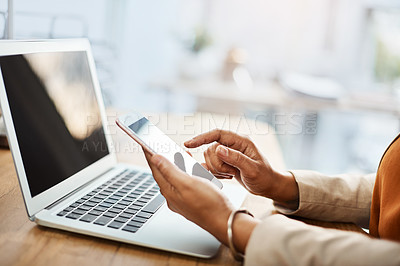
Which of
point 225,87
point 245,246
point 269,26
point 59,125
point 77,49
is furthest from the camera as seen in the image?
point 269,26

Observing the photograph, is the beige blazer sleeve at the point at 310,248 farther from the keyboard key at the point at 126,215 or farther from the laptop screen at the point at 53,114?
the laptop screen at the point at 53,114

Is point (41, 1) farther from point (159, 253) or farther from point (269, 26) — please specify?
point (269, 26)

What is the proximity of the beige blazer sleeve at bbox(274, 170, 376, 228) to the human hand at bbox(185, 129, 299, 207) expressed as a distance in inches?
0.9

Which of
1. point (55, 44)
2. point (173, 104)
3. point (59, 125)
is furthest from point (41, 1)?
point (173, 104)

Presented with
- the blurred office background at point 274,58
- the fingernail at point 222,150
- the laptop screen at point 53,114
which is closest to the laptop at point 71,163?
the laptop screen at point 53,114

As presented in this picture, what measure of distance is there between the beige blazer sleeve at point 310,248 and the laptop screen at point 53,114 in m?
0.36

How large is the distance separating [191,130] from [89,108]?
532mm

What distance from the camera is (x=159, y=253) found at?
57 cm

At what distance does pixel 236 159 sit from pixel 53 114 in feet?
1.12

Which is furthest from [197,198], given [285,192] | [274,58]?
[274,58]

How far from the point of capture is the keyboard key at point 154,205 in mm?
684

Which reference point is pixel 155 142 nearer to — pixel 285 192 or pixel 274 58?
pixel 285 192

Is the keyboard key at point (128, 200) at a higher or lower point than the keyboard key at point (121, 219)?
lower

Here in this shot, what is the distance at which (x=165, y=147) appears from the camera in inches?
27.4
